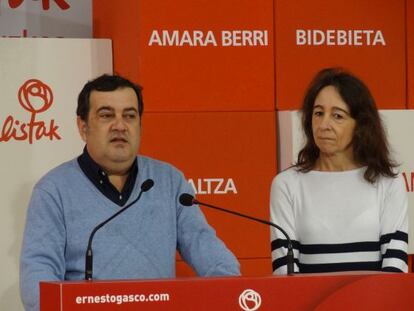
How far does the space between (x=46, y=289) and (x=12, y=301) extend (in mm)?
2125

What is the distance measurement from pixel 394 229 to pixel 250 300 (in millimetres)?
1157

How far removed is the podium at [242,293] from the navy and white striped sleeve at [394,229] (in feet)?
3.09

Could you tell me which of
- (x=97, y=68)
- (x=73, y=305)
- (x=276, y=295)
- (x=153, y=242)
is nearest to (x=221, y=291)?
(x=276, y=295)

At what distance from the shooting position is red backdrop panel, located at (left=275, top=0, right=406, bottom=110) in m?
4.18

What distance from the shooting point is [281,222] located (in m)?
3.19

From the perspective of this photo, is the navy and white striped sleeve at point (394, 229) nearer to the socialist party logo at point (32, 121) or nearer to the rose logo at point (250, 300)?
the rose logo at point (250, 300)

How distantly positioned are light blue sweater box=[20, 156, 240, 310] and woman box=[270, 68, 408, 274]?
262mm

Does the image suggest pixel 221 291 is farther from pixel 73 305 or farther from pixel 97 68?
pixel 97 68

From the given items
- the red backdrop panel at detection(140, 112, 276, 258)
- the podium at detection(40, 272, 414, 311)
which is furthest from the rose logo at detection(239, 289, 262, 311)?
the red backdrop panel at detection(140, 112, 276, 258)

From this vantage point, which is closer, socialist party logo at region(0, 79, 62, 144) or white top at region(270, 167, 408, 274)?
white top at region(270, 167, 408, 274)

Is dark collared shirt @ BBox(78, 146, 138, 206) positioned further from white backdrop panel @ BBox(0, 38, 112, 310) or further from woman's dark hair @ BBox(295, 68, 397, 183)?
white backdrop panel @ BBox(0, 38, 112, 310)

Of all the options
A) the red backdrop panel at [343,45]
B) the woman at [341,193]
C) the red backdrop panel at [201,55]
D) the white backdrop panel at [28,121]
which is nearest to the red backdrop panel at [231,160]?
the red backdrop panel at [201,55]

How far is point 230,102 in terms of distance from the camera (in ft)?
13.5

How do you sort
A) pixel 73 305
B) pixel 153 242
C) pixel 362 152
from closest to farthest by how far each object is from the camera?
pixel 73 305 → pixel 153 242 → pixel 362 152
